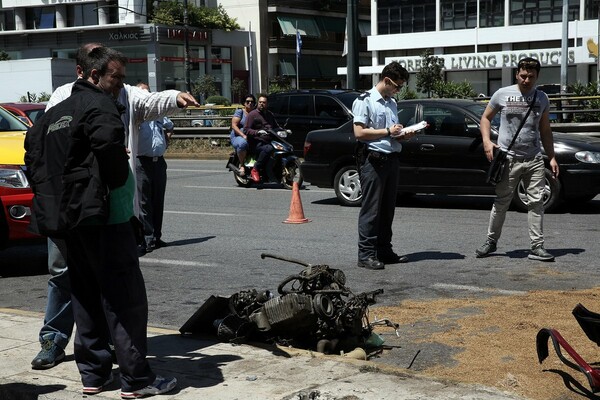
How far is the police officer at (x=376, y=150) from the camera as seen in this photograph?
9.25m

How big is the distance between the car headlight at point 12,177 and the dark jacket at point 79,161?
445 centimetres

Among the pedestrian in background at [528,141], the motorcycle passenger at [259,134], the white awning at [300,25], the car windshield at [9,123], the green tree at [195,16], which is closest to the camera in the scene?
the pedestrian in background at [528,141]

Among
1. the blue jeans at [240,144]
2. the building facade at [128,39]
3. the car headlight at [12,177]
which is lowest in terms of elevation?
the blue jeans at [240,144]

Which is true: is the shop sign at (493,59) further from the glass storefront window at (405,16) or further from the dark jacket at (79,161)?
the dark jacket at (79,161)

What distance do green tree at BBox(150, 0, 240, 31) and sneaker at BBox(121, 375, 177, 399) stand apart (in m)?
62.9

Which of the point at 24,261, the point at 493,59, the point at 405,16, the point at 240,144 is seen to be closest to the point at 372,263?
the point at 24,261

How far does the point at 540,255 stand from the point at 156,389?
552cm

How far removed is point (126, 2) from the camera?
67.4m

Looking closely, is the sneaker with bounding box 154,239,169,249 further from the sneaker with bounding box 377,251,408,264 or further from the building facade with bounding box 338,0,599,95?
the building facade with bounding box 338,0,599,95

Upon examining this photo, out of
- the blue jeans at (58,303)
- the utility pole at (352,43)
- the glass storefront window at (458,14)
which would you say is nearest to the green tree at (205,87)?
the glass storefront window at (458,14)

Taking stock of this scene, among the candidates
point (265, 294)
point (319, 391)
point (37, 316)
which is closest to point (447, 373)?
point (319, 391)

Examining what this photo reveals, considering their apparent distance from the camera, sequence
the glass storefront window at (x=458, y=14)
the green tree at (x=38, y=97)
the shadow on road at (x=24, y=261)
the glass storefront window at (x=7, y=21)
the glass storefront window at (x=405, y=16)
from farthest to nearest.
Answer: the glass storefront window at (x=405, y=16)
the glass storefront window at (x=7, y=21)
the glass storefront window at (x=458, y=14)
the green tree at (x=38, y=97)
the shadow on road at (x=24, y=261)

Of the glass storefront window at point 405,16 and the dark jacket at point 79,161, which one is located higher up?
the glass storefront window at point 405,16

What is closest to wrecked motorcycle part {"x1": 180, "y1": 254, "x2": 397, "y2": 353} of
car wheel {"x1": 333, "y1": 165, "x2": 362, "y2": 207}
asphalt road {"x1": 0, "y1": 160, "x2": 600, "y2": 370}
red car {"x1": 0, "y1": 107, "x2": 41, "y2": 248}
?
asphalt road {"x1": 0, "y1": 160, "x2": 600, "y2": 370}
